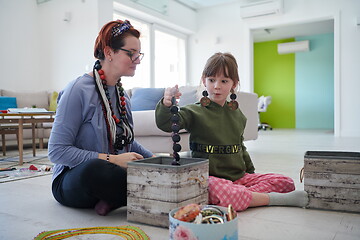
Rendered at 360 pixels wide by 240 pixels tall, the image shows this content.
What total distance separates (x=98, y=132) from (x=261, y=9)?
620 cm

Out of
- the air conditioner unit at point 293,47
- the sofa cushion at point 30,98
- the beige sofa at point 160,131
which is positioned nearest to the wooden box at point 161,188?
the beige sofa at point 160,131

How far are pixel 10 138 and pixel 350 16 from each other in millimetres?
6134

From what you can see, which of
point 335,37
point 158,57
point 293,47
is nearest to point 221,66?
Result: point 335,37

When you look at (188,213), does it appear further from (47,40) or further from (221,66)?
(47,40)

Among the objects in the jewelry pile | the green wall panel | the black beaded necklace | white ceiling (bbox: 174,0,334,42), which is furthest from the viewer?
the green wall panel

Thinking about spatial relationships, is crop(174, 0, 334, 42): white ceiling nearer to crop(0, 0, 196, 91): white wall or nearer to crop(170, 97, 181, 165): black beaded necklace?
crop(0, 0, 196, 91): white wall

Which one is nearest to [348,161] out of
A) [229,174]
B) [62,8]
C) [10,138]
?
[229,174]

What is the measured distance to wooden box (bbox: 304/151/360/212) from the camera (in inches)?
53.3

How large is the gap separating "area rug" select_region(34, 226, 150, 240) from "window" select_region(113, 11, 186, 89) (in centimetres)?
524

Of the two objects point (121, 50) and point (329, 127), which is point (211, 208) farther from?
point (329, 127)

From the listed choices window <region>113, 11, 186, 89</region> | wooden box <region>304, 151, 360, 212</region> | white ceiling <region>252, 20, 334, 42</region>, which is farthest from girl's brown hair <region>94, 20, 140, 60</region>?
white ceiling <region>252, 20, 334, 42</region>

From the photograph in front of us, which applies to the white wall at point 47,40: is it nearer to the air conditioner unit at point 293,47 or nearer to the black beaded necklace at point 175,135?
the black beaded necklace at point 175,135

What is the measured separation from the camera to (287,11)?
6805mm

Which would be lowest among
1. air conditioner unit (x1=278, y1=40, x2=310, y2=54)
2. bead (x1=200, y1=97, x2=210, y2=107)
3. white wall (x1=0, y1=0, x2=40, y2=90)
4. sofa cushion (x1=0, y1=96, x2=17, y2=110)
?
bead (x1=200, y1=97, x2=210, y2=107)
